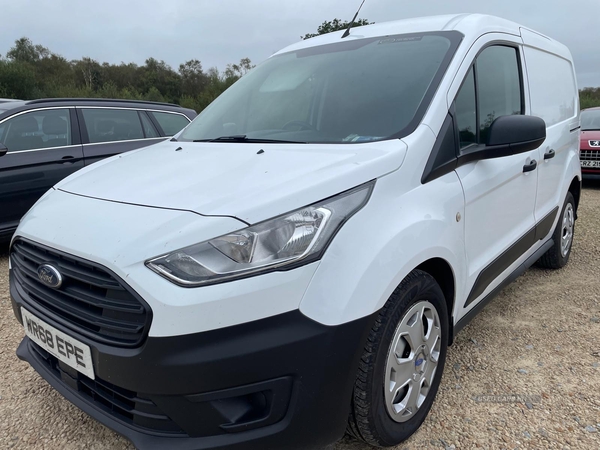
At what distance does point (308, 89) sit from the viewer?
96.6 inches

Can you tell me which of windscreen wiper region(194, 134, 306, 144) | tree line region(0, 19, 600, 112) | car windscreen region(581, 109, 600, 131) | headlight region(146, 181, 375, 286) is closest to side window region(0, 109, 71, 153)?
windscreen wiper region(194, 134, 306, 144)

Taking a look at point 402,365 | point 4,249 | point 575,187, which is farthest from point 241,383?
point 4,249

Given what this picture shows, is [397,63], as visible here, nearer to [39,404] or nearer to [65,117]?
[39,404]

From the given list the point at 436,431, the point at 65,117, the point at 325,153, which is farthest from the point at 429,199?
the point at 65,117

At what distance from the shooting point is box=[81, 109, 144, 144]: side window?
16.3ft

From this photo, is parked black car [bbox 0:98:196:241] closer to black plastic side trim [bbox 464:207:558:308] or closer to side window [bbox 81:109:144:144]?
side window [bbox 81:109:144:144]

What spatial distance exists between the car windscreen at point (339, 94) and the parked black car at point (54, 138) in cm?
246

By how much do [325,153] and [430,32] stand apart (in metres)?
Result: 1.04

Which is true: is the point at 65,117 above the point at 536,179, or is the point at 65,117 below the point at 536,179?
above

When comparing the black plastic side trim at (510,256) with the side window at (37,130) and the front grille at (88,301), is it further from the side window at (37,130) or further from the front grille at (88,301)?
the side window at (37,130)

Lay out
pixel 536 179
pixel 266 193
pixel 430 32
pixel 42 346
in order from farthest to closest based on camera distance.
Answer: pixel 536 179, pixel 430 32, pixel 42 346, pixel 266 193

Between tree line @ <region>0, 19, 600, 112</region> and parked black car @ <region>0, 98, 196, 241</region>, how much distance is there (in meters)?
26.9

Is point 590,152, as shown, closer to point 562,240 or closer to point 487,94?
point 562,240

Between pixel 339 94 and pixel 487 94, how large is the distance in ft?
2.52
